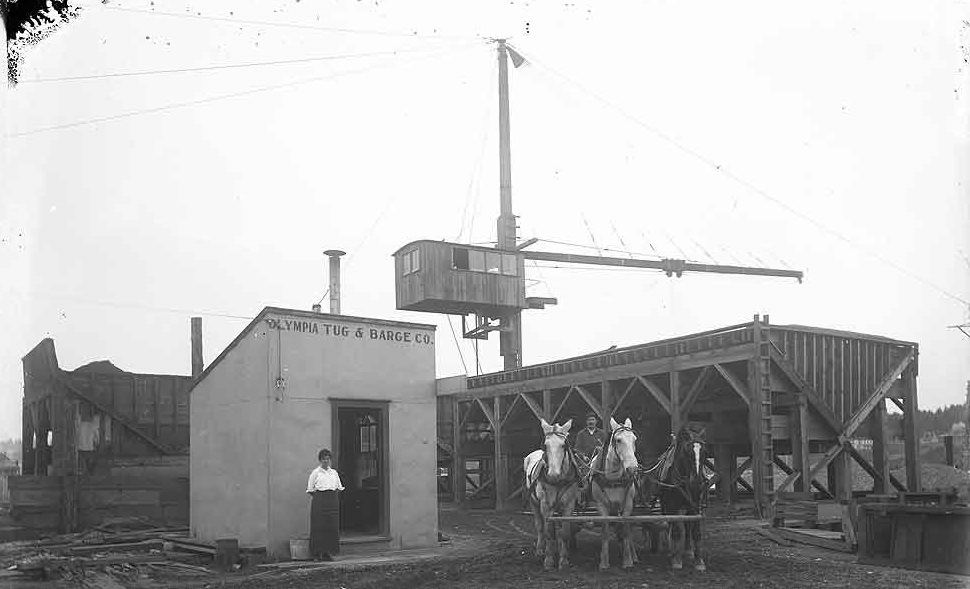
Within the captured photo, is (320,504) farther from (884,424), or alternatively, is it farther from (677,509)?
(884,424)

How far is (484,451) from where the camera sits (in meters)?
34.0

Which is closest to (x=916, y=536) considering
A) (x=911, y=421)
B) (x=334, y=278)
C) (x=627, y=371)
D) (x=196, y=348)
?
(x=911, y=421)

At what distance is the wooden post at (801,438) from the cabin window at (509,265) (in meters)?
20.2

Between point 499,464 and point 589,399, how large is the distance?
5.42 metres

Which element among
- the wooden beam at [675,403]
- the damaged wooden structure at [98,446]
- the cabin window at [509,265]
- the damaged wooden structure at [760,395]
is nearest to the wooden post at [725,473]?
the damaged wooden structure at [760,395]

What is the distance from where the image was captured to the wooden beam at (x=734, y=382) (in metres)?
21.5

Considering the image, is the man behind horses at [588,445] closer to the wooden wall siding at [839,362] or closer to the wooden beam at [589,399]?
the wooden wall siding at [839,362]

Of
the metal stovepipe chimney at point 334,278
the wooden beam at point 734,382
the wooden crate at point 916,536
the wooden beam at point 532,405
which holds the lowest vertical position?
the wooden crate at point 916,536

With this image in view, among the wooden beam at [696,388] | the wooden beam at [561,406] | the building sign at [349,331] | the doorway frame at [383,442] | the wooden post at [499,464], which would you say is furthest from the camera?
the wooden post at [499,464]

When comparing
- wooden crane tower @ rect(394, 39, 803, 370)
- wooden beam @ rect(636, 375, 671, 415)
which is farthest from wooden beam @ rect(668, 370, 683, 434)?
wooden crane tower @ rect(394, 39, 803, 370)

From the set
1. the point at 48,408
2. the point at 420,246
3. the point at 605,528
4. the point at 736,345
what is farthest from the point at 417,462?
the point at 420,246

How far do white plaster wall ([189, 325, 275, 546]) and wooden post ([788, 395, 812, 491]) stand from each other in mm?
11963

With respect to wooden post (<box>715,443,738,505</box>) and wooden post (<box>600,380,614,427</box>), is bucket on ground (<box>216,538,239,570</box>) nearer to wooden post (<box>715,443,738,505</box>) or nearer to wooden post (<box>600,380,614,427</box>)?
wooden post (<box>600,380,614,427</box>)

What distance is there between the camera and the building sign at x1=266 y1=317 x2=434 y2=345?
17078mm
